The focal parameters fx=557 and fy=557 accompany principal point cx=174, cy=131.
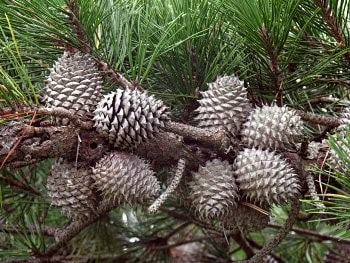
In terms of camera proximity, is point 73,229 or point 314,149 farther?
point 73,229

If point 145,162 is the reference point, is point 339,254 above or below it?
below

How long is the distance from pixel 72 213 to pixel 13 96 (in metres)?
0.22

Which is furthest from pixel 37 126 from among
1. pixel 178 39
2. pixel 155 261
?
pixel 155 261

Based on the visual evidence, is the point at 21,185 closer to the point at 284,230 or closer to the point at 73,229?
the point at 73,229

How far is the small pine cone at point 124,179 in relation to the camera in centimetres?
82

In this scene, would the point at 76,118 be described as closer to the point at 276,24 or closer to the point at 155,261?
the point at 276,24

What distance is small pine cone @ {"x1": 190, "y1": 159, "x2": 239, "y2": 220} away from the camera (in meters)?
0.85

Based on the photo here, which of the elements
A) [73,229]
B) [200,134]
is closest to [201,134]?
[200,134]

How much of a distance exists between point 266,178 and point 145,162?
19 centimetres

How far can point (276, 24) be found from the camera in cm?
85

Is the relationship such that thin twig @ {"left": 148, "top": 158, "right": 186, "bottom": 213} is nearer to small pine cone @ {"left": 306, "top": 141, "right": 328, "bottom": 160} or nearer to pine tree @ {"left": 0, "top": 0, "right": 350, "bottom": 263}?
pine tree @ {"left": 0, "top": 0, "right": 350, "bottom": 263}

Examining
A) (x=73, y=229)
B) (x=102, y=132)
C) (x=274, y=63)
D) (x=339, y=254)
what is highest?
(x=274, y=63)

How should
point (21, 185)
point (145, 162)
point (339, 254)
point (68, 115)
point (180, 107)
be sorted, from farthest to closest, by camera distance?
point (339, 254), point (21, 185), point (180, 107), point (145, 162), point (68, 115)

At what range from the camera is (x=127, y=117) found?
819 mm
